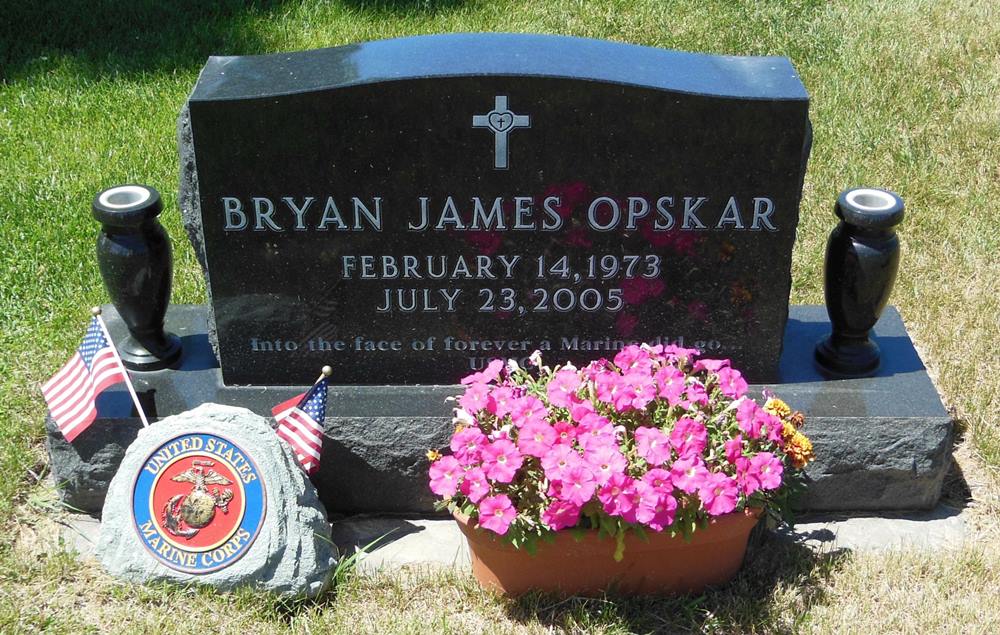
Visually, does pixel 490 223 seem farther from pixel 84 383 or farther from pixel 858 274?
pixel 84 383

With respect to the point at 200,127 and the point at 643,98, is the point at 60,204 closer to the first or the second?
the point at 200,127

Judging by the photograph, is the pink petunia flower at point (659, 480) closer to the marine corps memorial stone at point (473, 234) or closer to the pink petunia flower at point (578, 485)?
the pink petunia flower at point (578, 485)

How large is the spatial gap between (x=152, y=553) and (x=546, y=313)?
1.61 meters

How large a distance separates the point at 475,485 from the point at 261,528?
758 mm

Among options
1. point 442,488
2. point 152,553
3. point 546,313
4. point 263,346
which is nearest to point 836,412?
point 546,313

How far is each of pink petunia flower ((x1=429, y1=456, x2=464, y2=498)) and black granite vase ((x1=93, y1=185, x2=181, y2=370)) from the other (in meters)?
1.41

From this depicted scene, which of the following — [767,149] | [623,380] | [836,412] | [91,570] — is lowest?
[91,570]

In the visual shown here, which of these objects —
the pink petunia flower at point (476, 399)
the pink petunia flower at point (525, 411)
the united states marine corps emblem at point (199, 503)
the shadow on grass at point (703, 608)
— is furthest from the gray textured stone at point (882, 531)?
the united states marine corps emblem at point (199, 503)

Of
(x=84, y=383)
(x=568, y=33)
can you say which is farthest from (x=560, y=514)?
(x=568, y=33)

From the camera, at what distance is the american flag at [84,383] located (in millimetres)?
4012

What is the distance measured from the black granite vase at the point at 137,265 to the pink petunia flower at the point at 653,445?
1953 millimetres

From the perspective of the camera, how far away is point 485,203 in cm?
405

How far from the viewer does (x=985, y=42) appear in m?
7.55

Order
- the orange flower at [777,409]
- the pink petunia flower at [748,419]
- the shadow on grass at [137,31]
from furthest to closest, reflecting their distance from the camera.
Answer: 1. the shadow on grass at [137,31]
2. the orange flower at [777,409]
3. the pink petunia flower at [748,419]
